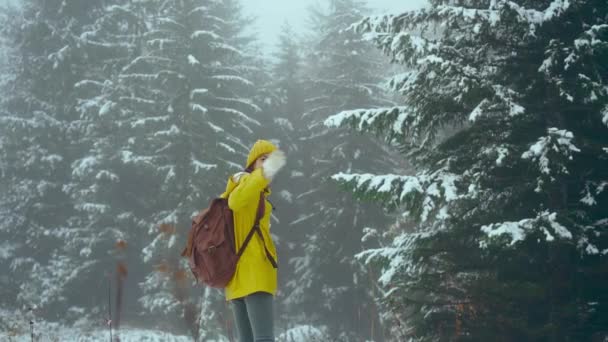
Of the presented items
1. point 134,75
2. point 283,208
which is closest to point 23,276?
point 134,75

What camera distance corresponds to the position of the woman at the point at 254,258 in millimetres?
3904

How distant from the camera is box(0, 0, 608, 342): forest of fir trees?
662 centimetres

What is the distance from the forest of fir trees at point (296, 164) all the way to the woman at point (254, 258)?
2692 millimetres

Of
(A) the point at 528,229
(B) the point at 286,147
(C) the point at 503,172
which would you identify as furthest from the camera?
(B) the point at 286,147

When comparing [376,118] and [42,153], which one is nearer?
[376,118]

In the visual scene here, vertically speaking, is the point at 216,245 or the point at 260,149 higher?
the point at 260,149

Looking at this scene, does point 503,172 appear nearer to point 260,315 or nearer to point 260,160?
point 260,160

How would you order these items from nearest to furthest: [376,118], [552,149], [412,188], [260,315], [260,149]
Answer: [260,315], [260,149], [552,149], [412,188], [376,118]

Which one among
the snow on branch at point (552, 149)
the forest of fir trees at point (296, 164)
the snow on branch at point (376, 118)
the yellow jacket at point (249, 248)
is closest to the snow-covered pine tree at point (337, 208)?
the forest of fir trees at point (296, 164)

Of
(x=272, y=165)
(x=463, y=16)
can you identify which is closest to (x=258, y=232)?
(x=272, y=165)

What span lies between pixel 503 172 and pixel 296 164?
1773cm

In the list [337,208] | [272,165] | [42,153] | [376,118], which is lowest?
[337,208]

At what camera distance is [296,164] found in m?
24.5

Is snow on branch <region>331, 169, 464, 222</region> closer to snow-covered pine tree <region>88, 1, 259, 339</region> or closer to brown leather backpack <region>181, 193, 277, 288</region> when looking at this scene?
brown leather backpack <region>181, 193, 277, 288</region>
